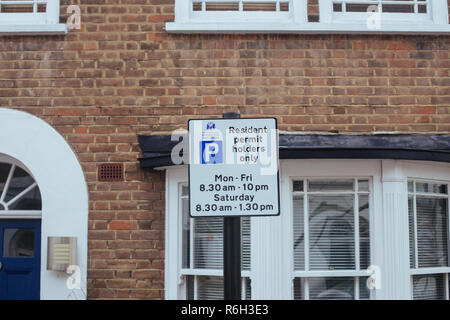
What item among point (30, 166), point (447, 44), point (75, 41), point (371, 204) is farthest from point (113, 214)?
point (447, 44)

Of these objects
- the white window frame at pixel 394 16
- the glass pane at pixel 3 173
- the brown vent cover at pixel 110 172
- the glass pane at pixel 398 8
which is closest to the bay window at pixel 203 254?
the brown vent cover at pixel 110 172

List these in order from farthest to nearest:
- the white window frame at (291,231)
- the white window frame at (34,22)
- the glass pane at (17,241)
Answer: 1. the glass pane at (17,241)
2. the white window frame at (34,22)
3. the white window frame at (291,231)

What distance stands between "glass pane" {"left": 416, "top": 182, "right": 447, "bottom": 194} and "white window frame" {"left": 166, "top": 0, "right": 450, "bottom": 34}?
1.42 m

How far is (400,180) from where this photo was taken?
564 cm

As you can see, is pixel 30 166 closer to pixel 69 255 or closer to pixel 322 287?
pixel 69 255

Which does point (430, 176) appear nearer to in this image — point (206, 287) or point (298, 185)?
point (298, 185)

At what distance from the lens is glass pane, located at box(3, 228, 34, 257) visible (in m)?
6.15

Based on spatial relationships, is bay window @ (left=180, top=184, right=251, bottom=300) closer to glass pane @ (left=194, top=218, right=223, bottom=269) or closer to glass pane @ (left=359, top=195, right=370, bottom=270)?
glass pane @ (left=194, top=218, right=223, bottom=269)

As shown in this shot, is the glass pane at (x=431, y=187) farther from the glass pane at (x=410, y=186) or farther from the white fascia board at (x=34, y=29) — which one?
the white fascia board at (x=34, y=29)

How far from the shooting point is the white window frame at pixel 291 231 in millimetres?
5527

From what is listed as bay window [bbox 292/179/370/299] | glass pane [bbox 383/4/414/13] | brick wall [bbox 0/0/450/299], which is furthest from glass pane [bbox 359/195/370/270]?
glass pane [bbox 383/4/414/13]

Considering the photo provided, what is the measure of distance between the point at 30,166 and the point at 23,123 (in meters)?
0.41

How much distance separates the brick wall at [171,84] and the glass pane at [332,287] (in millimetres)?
1344

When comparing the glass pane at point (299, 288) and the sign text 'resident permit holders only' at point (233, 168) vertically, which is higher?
the sign text 'resident permit holders only' at point (233, 168)
